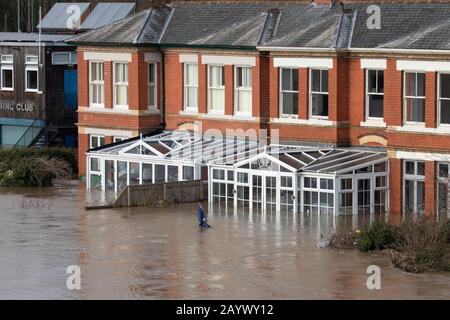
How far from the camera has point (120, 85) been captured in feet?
169

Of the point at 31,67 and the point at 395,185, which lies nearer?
the point at 395,185

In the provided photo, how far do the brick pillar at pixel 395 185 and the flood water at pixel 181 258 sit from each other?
1627mm

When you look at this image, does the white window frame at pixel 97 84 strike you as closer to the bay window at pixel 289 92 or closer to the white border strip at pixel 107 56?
the white border strip at pixel 107 56

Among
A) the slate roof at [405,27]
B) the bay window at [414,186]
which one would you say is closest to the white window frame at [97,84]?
the slate roof at [405,27]

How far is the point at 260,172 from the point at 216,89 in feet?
18.6

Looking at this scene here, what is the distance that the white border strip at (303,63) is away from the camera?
4488cm

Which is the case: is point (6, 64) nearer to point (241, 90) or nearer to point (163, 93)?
point (163, 93)

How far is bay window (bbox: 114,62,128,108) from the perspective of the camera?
5122 cm

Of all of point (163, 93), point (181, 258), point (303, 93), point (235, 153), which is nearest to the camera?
point (181, 258)

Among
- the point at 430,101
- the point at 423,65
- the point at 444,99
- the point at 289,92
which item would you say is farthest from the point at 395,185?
the point at 289,92

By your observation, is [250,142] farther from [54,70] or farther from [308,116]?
[54,70]

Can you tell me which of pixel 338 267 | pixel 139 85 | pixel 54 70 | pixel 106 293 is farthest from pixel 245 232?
pixel 54 70

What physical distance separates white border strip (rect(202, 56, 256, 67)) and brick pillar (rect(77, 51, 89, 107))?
212 inches

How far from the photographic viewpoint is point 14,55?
58.8m
